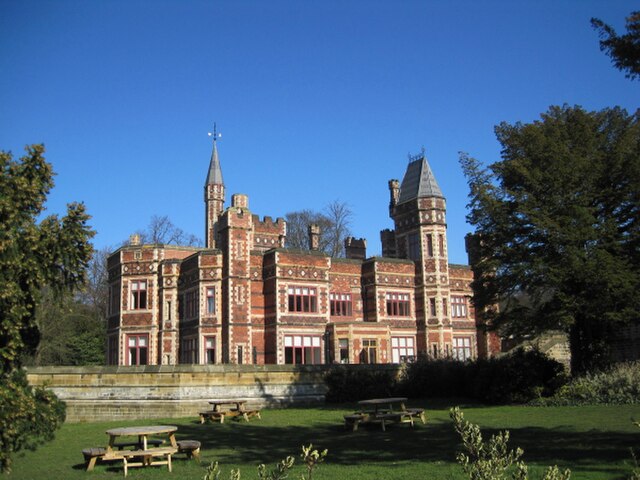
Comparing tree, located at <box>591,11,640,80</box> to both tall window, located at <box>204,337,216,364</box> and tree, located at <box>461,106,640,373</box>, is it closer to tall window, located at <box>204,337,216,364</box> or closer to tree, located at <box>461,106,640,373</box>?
tree, located at <box>461,106,640,373</box>

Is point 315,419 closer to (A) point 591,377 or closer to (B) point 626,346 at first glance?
(A) point 591,377

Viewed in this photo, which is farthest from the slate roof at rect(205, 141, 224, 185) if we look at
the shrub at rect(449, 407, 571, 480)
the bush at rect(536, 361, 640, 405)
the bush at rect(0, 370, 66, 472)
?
the shrub at rect(449, 407, 571, 480)

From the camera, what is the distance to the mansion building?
35688 millimetres

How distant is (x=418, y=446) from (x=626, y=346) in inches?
825

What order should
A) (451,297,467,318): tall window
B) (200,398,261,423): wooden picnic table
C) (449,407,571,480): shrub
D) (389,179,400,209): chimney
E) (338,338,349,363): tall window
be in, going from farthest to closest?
(389,179,400,209): chimney
(451,297,467,318): tall window
(338,338,349,363): tall window
(200,398,261,423): wooden picnic table
(449,407,571,480): shrub

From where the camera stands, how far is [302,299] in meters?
36.8

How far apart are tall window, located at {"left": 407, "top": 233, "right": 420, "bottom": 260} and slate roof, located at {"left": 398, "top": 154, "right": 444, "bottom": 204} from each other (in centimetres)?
261

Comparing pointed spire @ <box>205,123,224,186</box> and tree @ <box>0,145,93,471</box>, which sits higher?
pointed spire @ <box>205,123,224,186</box>

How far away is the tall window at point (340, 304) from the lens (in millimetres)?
39125

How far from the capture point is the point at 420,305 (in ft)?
134

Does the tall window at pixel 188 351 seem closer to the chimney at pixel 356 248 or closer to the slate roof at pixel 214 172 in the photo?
the chimney at pixel 356 248

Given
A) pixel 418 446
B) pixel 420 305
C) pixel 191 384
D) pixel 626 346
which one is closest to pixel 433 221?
pixel 420 305

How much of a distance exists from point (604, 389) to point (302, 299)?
19.3 meters

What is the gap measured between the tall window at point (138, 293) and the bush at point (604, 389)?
25509 millimetres
